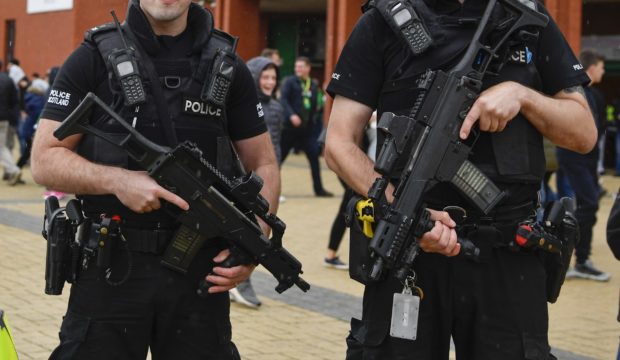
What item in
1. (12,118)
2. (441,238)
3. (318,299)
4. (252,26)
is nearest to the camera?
(441,238)

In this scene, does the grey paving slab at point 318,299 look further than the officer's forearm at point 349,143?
Yes

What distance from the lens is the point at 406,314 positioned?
137 inches

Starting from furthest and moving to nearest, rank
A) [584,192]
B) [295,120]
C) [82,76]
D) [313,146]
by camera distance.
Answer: [313,146] → [295,120] → [584,192] → [82,76]

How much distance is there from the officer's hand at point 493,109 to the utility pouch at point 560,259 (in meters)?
0.51

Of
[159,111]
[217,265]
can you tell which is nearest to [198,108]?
[159,111]

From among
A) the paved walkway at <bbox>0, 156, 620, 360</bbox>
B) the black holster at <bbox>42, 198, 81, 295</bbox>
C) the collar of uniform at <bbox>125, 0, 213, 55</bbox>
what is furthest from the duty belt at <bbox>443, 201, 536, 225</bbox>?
the paved walkway at <bbox>0, 156, 620, 360</bbox>

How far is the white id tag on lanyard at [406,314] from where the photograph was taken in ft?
11.4

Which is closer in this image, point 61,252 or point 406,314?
point 406,314

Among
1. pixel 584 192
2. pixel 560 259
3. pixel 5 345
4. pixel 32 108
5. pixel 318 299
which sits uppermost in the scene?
pixel 560 259

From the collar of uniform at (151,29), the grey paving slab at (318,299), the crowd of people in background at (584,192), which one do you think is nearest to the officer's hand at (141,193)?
the collar of uniform at (151,29)

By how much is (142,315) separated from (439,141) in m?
1.15

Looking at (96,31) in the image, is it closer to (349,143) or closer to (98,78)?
(98,78)

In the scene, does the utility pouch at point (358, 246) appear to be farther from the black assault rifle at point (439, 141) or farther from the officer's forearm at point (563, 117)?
the officer's forearm at point (563, 117)

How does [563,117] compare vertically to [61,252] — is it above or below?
above
